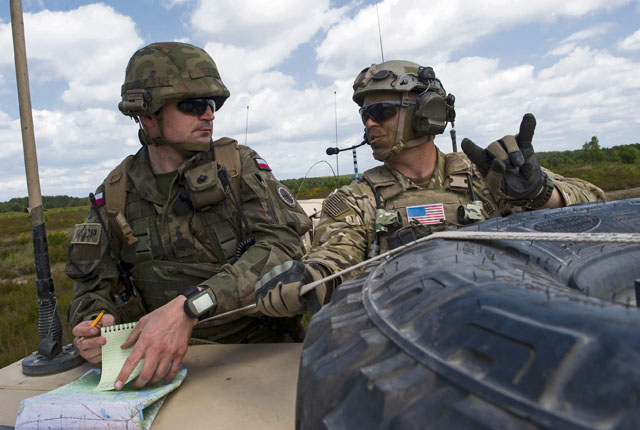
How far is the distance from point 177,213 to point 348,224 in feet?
3.04

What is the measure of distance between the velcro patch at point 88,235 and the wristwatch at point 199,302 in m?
0.92

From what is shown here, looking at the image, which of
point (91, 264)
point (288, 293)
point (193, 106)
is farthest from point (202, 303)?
point (193, 106)

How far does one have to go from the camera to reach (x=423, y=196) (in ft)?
8.11

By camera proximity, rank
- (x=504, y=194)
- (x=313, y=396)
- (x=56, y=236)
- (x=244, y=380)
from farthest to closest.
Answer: (x=56, y=236), (x=504, y=194), (x=244, y=380), (x=313, y=396)

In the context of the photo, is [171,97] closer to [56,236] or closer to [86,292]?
[86,292]

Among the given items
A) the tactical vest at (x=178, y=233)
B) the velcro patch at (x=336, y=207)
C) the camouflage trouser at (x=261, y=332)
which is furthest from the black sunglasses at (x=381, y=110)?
the camouflage trouser at (x=261, y=332)

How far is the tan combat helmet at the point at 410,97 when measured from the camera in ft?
8.21

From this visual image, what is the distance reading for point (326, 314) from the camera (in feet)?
2.82

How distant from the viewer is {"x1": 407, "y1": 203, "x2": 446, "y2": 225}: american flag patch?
239cm

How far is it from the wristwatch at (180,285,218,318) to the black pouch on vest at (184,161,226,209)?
0.67 m

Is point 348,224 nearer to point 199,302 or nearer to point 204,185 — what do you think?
point 204,185

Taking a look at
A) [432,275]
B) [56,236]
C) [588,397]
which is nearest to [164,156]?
[432,275]

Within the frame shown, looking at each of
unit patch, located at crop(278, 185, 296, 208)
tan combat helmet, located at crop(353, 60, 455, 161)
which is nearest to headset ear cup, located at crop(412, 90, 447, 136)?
tan combat helmet, located at crop(353, 60, 455, 161)

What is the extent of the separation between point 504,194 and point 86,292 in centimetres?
214
